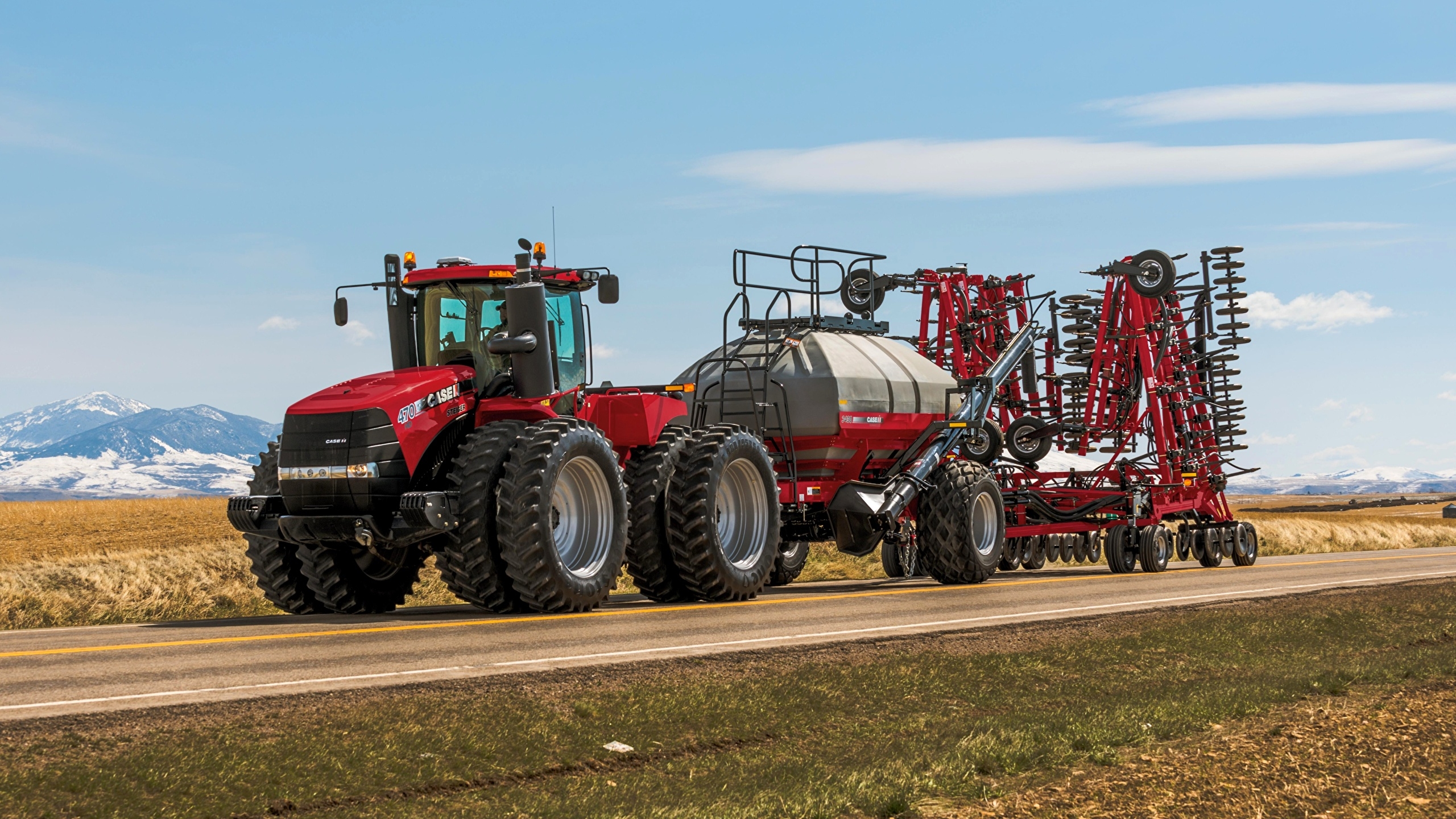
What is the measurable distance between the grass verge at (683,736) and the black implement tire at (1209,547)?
1550 centimetres

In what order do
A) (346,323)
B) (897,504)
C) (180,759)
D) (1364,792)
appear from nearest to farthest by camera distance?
1. (180,759)
2. (1364,792)
3. (346,323)
4. (897,504)

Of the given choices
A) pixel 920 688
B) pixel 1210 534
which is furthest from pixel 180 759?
pixel 1210 534

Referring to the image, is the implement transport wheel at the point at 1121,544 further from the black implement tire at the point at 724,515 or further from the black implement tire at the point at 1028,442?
the black implement tire at the point at 724,515

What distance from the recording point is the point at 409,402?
13.5 metres

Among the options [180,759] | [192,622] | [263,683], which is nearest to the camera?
[180,759]

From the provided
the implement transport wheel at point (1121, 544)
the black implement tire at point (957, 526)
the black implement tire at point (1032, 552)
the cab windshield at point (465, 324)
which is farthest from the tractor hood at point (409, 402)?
the black implement tire at point (1032, 552)

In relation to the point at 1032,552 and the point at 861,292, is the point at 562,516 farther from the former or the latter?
the point at 1032,552

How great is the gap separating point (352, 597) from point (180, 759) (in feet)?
25.5

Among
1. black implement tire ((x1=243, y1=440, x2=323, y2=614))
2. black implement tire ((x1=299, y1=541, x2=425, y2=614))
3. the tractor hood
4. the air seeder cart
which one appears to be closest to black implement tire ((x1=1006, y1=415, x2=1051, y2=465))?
the air seeder cart

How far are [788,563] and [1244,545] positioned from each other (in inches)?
427

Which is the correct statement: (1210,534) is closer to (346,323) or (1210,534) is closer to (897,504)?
(897,504)

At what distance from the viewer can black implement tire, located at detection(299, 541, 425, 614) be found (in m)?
14.6

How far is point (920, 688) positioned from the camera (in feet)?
34.6

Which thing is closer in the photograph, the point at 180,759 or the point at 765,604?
the point at 180,759
